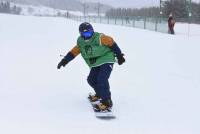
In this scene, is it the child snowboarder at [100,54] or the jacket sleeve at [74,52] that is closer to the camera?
the child snowboarder at [100,54]

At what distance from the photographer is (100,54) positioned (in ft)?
24.6

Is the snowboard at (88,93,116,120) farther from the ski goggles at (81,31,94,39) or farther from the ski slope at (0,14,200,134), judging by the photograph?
the ski goggles at (81,31,94,39)

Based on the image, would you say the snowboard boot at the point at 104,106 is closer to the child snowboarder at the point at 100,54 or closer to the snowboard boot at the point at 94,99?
the child snowboarder at the point at 100,54

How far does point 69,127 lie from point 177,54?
1131cm

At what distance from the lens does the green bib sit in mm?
7441

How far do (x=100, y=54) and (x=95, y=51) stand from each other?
0.09 meters

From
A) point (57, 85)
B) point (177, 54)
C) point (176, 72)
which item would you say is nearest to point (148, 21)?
point (177, 54)

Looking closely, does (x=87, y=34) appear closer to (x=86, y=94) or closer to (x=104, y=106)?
(x=104, y=106)

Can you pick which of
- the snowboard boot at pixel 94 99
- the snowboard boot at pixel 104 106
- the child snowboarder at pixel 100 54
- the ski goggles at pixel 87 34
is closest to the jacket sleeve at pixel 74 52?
the child snowboarder at pixel 100 54

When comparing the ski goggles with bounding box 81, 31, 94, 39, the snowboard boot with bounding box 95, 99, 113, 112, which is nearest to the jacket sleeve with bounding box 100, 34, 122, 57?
the ski goggles with bounding box 81, 31, 94, 39

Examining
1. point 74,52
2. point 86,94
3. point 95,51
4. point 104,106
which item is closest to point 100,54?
point 95,51

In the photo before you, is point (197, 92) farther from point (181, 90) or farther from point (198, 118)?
point (198, 118)

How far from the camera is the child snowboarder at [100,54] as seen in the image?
24.1ft

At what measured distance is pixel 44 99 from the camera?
830cm
